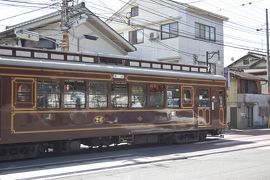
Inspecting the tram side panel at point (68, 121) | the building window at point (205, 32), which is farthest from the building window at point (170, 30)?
the tram side panel at point (68, 121)

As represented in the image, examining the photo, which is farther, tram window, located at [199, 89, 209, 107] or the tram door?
the tram door

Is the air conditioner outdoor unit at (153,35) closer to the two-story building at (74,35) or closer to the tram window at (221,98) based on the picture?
the two-story building at (74,35)

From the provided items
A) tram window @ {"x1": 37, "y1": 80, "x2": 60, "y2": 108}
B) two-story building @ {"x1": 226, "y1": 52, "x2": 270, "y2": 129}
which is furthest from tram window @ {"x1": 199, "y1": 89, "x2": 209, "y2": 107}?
two-story building @ {"x1": 226, "y1": 52, "x2": 270, "y2": 129}

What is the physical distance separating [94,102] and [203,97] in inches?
265

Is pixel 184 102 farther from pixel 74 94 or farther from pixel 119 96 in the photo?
pixel 74 94

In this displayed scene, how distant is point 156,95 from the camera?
750 inches

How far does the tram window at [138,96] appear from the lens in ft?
59.4

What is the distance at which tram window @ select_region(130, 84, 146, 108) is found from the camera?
59.4 feet

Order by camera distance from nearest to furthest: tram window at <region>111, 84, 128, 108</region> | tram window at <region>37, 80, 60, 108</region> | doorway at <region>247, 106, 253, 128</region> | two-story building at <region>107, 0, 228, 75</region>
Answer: tram window at <region>37, 80, 60, 108</region> → tram window at <region>111, 84, 128, 108</region> → two-story building at <region>107, 0, 228, 75</region> → doorway at <region>247, 106, 253, 128</region>

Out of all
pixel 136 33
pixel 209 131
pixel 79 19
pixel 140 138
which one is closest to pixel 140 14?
pixel 136 33

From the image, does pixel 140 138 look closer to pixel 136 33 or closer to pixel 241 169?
pixel 241 169

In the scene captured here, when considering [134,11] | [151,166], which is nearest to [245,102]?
[134,11]

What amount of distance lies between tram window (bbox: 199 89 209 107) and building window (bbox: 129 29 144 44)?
21.5 meters

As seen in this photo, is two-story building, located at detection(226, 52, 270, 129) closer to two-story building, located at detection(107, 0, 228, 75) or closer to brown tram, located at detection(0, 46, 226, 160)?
two-story building, located at detection(107, 0, 228, 75)
